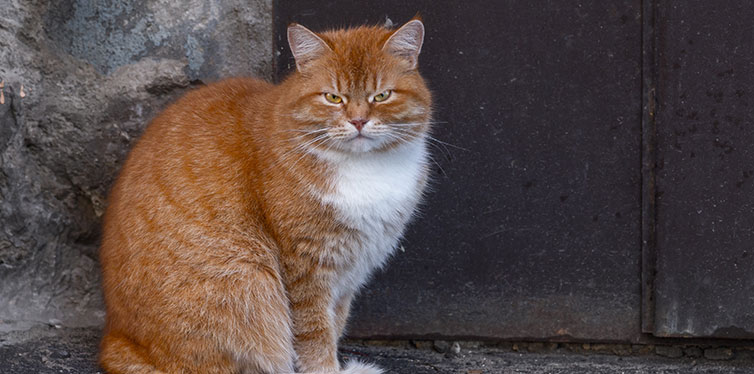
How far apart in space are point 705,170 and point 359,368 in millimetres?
1638

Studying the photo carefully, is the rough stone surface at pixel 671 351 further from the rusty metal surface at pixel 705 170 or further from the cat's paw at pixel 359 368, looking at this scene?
the cat's paw at pixel 359 368

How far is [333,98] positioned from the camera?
2938mm

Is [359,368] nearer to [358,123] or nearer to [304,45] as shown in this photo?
[358,123]

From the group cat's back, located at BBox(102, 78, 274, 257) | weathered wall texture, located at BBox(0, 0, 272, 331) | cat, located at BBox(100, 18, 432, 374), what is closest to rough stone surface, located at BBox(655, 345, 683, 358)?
cat, located at BBox(100, 18, 432, 374)

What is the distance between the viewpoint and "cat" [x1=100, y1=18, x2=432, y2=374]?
2809mm

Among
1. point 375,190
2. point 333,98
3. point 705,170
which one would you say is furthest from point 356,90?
point 705,170

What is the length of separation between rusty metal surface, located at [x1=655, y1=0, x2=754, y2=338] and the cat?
111 cm

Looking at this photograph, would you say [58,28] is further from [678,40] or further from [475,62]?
[678,40]

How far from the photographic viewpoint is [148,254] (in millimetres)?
2840

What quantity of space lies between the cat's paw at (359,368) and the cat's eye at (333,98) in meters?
0.97

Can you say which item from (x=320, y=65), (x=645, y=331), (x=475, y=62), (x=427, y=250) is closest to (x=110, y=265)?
(x=320, y=65)

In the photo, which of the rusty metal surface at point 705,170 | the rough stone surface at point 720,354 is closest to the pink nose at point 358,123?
the rusty metal surface at point 705,170

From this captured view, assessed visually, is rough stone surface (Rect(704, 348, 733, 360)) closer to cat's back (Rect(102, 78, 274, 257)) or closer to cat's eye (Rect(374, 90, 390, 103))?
cat's eye (Rect(374, 90, 390, 103))

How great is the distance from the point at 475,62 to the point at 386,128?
31.0 inches
